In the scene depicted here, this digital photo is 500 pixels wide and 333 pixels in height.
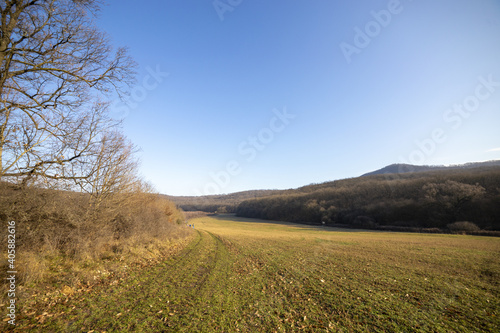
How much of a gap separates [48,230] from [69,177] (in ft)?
7.67

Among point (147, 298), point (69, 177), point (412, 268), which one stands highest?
point (69, 177)

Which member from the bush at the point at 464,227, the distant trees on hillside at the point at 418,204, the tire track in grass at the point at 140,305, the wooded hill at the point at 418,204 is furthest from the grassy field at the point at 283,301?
the distant trees on hillside at the point at 418,204

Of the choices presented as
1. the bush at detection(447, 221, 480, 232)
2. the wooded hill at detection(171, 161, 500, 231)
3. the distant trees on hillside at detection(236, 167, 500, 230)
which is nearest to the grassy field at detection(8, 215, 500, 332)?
the bush at detection(447, 221, 480, 232)

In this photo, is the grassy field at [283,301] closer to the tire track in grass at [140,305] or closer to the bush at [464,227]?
the tire track in grass at [140,305]

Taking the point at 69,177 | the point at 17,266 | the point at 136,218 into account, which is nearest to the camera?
A: the point at 17,266

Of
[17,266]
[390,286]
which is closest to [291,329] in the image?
[390,286]

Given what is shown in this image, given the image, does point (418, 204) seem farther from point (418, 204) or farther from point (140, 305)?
point (140, 305)

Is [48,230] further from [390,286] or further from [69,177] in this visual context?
[390,286]

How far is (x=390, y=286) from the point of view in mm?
9195

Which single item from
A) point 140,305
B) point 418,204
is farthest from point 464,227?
point 140,305

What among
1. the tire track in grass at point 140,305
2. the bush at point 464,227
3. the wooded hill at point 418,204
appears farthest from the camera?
the wooded hill at point 418,204

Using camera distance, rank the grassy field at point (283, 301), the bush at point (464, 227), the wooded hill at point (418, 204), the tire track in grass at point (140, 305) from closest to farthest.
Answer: the tire track in grass at point (140, 305)
the grassy field at point (283, 301)
the bush at point (464, 227)
the wooded hill at point (418, 204)

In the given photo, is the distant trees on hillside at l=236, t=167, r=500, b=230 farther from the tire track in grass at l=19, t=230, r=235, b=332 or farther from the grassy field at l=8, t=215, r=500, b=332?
the tire track in grass at l=19, t=230, r=235, b=332

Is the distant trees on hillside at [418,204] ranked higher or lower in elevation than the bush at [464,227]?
higher
